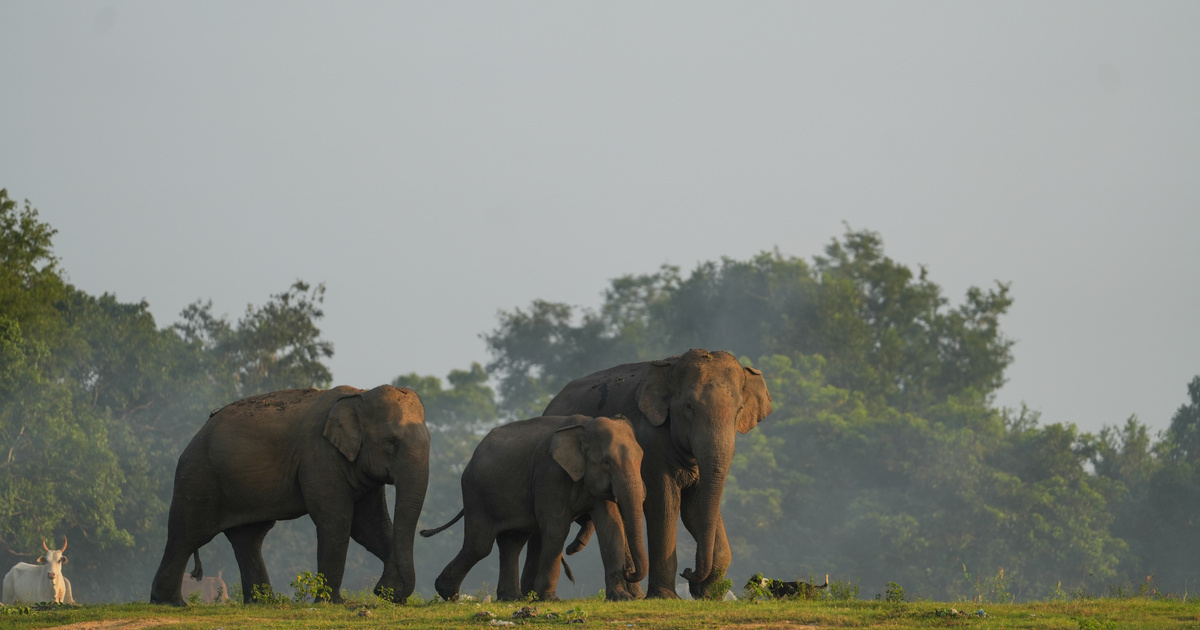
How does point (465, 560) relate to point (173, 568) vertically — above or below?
above

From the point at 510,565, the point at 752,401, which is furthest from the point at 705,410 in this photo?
the point at 510,565

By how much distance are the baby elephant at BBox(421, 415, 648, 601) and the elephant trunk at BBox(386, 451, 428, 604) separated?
517 millimetres

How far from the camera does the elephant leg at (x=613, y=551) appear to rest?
48.2 feet

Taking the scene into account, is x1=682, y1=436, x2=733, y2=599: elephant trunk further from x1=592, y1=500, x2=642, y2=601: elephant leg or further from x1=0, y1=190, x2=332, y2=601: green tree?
x1=0, y1=190, x2=332, y2=601: green tree

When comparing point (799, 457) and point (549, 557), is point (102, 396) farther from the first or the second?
point (549, 557)

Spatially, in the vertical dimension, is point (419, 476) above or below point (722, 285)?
below

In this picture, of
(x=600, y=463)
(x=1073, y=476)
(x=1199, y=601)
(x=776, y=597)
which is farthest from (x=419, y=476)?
(x=1073, y=476)

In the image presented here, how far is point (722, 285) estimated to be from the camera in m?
68.7

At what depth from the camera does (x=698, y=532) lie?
1534 cm

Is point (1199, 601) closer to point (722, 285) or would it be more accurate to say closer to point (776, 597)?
point (776, 597)

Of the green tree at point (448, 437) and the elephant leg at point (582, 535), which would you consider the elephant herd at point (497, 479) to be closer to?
the elephant leg at point (582, 535)

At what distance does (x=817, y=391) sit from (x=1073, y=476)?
33.0 ft

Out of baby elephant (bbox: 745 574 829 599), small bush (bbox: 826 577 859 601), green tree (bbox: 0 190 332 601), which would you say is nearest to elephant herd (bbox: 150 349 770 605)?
baby elephant (bbox: 745 574 829 599)

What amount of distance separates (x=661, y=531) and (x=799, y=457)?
3909 cm
